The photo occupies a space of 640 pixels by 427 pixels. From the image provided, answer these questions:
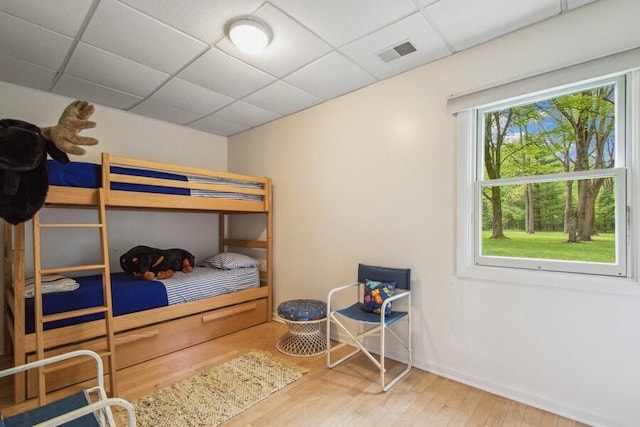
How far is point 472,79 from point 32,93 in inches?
153

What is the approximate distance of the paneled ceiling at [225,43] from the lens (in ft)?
5.96

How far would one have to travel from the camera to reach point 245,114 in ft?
11.5

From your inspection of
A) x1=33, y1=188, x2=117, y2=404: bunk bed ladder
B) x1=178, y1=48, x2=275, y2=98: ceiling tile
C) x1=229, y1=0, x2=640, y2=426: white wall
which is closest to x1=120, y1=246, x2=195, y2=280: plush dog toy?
x1=33, y1=188, x2=117, y2=404: bunk bed ladder

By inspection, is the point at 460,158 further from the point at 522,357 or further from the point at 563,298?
the point at 522,357

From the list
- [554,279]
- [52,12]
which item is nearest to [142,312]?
[52,12]

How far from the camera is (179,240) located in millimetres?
3859

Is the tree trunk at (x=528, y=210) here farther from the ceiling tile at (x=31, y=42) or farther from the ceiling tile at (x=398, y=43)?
the ceiling tile at (x=31, y=42)

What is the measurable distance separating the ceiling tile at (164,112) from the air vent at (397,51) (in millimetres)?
2237

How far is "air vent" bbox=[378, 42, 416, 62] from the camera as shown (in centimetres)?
221

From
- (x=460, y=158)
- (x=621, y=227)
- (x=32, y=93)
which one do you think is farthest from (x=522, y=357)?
(x=32, y=93)

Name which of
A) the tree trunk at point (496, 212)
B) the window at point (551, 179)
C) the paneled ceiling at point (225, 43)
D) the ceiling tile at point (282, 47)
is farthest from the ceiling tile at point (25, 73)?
the tree trunk at point (496, 212)

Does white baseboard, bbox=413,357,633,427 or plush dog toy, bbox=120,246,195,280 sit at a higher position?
plush dog toy, bbox=120,246,195,280

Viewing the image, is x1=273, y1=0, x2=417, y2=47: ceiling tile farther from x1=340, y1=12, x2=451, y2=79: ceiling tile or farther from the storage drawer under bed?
the storage drawer under bed

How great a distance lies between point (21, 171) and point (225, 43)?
1480mm
